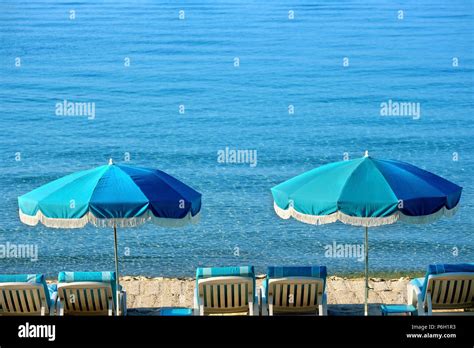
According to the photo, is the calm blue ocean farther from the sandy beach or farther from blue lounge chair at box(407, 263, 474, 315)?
blue lounge chair at box(407, 263, 474, 315)

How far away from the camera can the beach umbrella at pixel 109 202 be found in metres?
8.71

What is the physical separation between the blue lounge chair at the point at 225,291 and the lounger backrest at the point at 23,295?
4.42 feet

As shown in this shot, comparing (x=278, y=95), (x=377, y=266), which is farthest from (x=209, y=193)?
(x=278, y=95)

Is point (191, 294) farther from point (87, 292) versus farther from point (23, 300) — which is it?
point (23, 300)

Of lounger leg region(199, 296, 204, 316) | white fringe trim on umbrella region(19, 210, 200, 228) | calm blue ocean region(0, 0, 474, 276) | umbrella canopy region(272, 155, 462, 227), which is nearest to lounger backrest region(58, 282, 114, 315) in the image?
white fringe trim on umbrella region(19, 210, 200, 228)

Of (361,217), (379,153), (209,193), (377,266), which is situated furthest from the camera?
(379,153)

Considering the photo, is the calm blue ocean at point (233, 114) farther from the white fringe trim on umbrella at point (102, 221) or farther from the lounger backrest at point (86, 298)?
the white fringe trim on umbrella at point (102, 221)

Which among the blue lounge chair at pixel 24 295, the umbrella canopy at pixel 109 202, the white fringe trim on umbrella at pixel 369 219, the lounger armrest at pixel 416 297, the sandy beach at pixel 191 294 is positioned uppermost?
the umbrella canopy at pixel 109 202

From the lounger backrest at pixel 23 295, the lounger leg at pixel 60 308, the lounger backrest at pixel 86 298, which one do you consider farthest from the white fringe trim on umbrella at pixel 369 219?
the lounger backrest at pixel 23 295

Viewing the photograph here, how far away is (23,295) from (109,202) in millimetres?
1098

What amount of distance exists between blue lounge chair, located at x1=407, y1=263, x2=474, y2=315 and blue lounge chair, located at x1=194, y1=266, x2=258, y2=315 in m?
1.54

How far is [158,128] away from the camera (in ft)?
84.3
